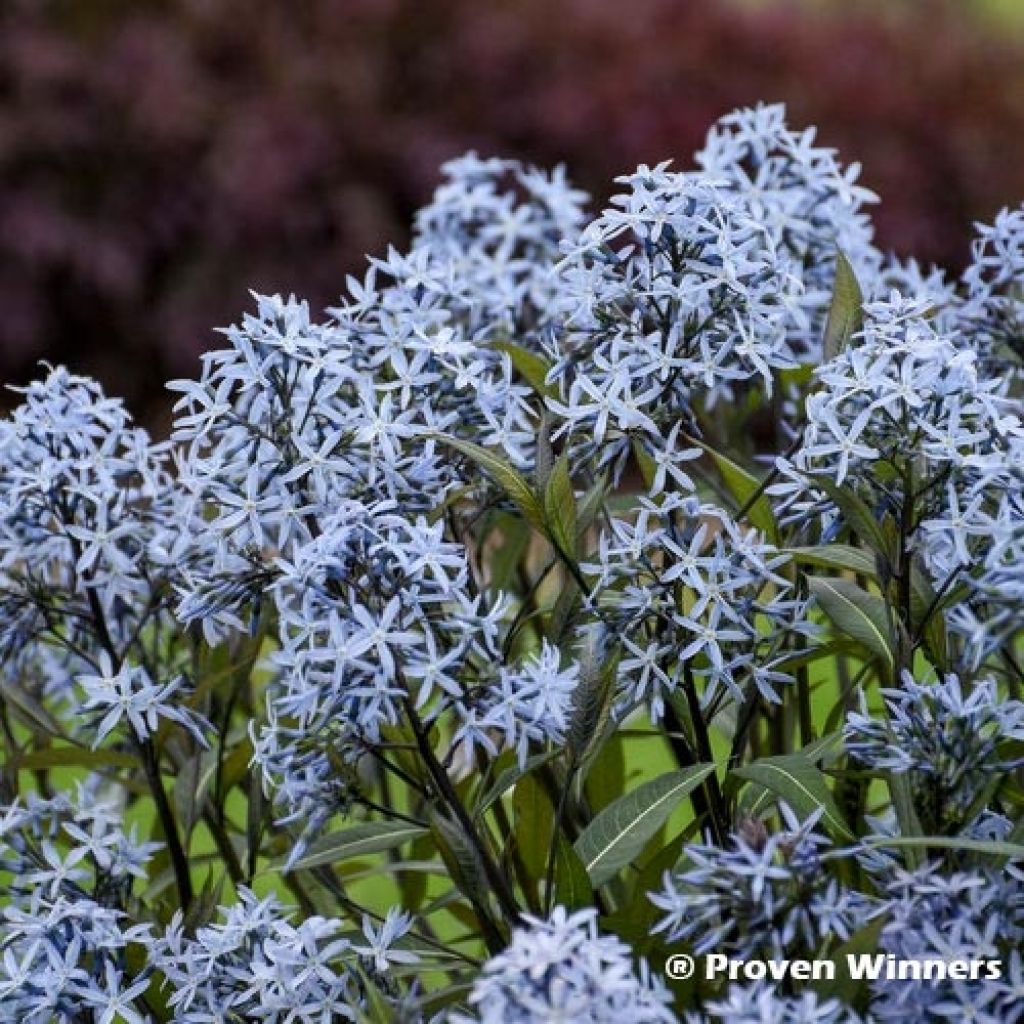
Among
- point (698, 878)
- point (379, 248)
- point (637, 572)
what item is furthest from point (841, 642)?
point (379, 248)

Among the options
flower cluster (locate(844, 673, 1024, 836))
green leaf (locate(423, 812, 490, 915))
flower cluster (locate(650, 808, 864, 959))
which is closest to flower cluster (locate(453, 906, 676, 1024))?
flower cluster (locate(650, 808, 864, 959))

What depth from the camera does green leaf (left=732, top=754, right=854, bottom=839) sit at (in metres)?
2.05

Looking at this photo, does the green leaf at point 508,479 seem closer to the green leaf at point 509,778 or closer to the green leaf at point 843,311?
the green leaf at point 509,778

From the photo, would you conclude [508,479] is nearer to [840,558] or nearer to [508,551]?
[840,558]

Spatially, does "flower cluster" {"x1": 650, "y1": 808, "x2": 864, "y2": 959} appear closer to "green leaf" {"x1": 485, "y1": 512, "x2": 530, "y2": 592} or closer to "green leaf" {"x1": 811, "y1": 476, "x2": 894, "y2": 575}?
"green leaf" {"x1": 811, "y1": 476, "x2": 894, "y2": 575}

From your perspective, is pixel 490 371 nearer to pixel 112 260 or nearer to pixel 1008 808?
pixel 1008 808

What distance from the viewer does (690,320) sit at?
2.20 m

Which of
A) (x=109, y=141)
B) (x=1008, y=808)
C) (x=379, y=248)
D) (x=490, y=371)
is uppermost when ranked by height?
(x=109, y=141)

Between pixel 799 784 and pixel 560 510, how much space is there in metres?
0.38

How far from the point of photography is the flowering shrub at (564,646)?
1.96 meters

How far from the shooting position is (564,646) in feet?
7.57

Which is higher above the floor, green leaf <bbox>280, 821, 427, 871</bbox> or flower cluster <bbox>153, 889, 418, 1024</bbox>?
green leaf <bbox>280, 821, 427, 871</bbox>

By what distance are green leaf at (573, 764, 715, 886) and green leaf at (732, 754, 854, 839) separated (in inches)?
2.1

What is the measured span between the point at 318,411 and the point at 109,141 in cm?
683
